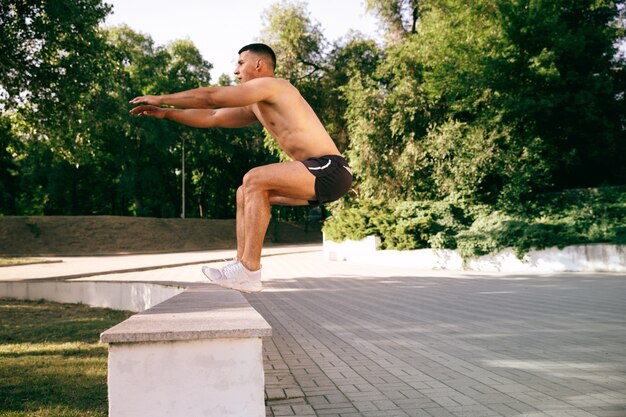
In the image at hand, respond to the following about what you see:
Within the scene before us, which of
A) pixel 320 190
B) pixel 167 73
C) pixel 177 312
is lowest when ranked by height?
pixel 177 312

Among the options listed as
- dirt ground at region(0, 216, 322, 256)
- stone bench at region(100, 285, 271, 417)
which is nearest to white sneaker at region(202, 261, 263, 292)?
stone bench at region(100, 285, 271, 417)

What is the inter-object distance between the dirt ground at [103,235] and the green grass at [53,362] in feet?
85.7

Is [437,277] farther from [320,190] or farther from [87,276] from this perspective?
[320,190]

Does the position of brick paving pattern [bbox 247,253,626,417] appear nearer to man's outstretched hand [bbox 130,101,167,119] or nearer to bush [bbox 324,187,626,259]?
man's outstretched hand [bbox 130,101,167,119]

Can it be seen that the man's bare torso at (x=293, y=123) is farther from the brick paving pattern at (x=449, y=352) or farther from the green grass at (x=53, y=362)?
the green grass at (x=53, y=362)

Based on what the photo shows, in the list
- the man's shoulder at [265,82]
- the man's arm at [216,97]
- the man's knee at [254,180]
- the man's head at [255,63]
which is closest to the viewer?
the man's arm at [216,97]

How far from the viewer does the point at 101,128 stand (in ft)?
64.7

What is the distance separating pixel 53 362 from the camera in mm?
7395

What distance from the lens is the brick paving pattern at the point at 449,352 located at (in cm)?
471

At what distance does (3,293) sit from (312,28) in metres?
22.5

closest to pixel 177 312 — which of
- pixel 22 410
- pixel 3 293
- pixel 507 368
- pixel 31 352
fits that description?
pixel 22 410

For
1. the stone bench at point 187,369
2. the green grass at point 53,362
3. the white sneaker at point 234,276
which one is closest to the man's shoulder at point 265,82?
the white sneaker at point 234,276

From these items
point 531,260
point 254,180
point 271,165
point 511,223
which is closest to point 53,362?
point 254,180

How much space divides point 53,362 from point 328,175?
5.50m
